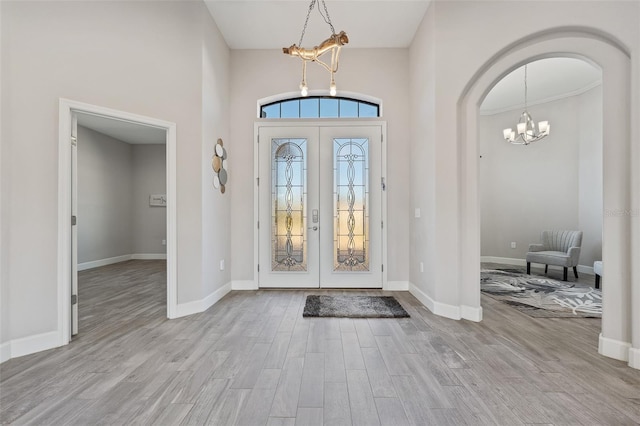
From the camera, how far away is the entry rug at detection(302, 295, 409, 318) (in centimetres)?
351

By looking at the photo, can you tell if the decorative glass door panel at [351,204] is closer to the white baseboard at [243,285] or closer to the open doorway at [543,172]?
the white baseboard at [243,285]

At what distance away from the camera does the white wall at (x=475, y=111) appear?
246cm

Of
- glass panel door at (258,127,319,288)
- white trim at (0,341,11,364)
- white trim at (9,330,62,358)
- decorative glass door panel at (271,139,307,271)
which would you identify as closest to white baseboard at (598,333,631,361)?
glass panel door at (258,127,319,288)

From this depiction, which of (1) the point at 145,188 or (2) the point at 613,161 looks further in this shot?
(1) the point at 145,188

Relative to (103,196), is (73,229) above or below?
below

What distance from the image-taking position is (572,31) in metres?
2.73

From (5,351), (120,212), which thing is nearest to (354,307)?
(5,351)

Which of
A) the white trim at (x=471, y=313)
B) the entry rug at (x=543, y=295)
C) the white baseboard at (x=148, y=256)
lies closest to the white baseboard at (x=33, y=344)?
the white trim at (x=471, y=313)

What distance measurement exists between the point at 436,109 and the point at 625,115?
162 cm

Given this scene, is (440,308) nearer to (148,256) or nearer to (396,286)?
(396,286)

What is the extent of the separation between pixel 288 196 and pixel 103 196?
208 inches

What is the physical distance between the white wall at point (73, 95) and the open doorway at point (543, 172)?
14.7ft

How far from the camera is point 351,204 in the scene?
4711mm

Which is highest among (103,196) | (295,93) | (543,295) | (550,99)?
(550,99)
